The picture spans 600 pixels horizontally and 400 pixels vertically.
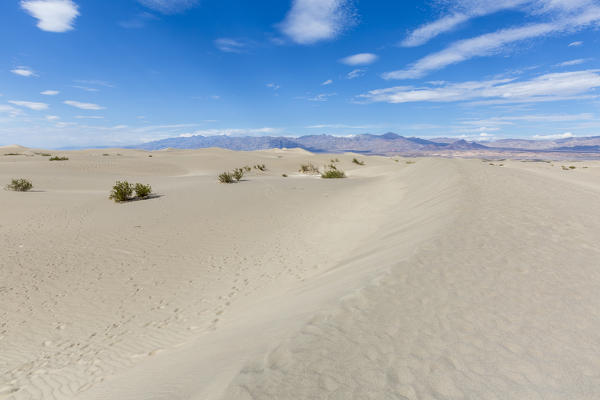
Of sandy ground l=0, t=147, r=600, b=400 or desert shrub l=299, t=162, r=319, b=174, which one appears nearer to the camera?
sandy ground l=0, t=147, r=600, b=400

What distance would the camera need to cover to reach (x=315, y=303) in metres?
3.86

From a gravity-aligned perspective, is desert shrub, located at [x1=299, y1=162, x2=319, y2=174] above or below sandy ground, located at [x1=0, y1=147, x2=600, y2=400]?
above

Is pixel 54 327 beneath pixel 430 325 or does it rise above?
beneath

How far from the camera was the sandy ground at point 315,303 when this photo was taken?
2.41m

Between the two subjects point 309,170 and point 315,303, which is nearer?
point 315,303

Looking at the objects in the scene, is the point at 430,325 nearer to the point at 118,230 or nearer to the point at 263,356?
the point at 263,356

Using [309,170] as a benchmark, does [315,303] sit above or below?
below

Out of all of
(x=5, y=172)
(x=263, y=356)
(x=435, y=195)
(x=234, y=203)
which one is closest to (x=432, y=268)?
(x=263, y=356)

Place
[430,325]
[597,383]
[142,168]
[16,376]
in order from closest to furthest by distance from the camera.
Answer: [597,383] < [430,325] < [16,376] < [142,168]

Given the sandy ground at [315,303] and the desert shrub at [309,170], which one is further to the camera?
the desert shrub at [309,170]

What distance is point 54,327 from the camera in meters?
4.64

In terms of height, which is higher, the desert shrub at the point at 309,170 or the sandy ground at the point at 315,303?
the desert shrub at the point at 309,170

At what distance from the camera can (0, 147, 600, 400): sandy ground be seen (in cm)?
241

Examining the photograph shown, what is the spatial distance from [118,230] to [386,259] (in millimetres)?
8130
